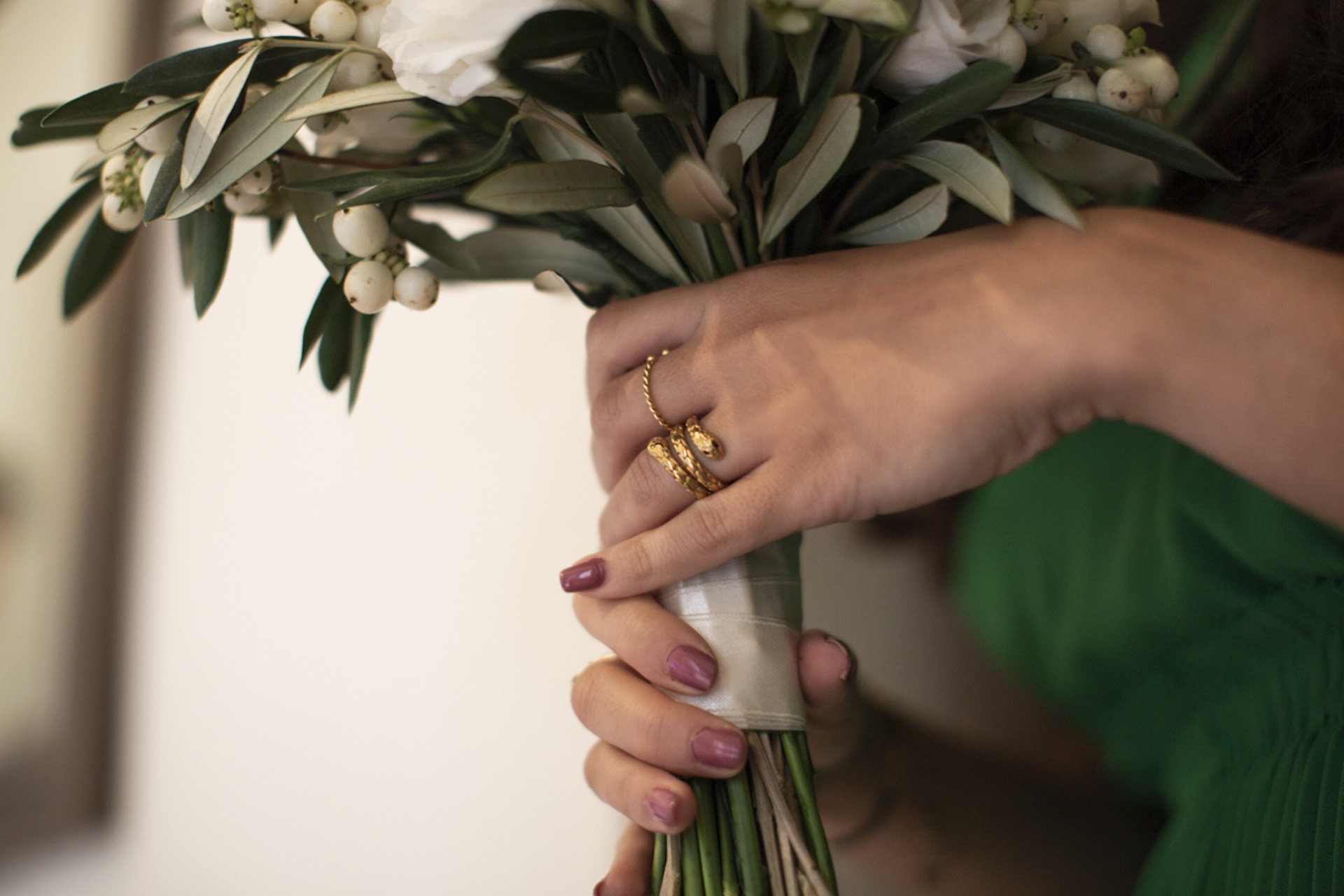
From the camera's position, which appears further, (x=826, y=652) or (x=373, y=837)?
(x=373, y=837)

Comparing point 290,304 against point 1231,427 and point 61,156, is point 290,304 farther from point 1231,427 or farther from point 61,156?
point 1231,427

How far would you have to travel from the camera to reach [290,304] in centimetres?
112

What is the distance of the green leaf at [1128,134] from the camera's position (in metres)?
0.40

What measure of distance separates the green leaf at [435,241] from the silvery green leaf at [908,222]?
8.8 inches

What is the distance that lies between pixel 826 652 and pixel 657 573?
126 millimetres

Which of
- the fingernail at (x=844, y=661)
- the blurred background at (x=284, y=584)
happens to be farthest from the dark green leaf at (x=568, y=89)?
the blurred background at (x=284, y=584)

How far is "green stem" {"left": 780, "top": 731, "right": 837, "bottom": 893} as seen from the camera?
459mm

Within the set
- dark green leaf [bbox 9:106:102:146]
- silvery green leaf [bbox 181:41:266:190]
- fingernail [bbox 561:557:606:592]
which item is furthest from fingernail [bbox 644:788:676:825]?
dark green leaf [bbox 9:106:102:146]

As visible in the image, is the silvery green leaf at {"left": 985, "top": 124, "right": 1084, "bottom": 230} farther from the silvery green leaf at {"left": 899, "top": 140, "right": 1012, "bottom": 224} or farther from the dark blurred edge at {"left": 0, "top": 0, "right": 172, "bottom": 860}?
the dark blurred edge at {"left": 0, "top": 0, "right": 172, "bottom": 860}

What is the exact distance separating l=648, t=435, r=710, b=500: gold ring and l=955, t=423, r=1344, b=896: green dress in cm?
44

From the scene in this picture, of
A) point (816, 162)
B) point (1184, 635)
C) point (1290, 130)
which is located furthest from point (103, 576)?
point (1290, 130)

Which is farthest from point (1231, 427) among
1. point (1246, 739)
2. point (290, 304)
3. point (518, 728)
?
point (290, 304)

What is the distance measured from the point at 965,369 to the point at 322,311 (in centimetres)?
39

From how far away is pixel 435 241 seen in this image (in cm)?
49
